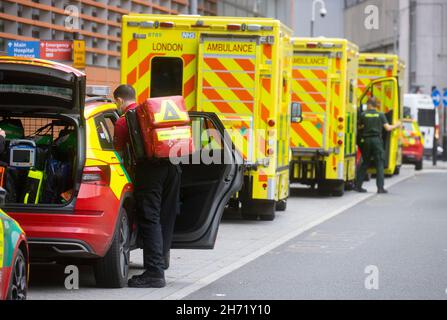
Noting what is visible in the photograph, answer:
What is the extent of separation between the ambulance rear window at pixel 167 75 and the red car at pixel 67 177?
6.17 meters

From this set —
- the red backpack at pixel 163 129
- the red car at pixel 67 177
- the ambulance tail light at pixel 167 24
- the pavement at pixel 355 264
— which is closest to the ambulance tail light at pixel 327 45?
the pavement at pixel 355 264

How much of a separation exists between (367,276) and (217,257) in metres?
2.28

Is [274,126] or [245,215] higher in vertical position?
[274,126]

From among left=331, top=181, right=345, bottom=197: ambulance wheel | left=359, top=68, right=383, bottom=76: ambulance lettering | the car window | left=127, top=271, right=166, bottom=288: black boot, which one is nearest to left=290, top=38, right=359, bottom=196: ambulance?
left=331, top=181, right=345, bottom=197: ambulance wheel

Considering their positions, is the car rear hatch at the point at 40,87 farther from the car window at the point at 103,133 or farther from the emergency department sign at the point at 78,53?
the emergency department sign at the point at 78,53

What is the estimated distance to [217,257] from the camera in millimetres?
13602

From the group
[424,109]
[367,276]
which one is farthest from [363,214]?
[424,109]

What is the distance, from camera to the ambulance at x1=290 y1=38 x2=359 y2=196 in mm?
23234

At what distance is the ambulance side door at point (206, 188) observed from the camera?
Answer: 11.4m

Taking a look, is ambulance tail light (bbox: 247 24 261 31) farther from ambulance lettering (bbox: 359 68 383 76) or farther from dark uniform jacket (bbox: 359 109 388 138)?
ambulance lettering (bbox: 359 68 383 76)

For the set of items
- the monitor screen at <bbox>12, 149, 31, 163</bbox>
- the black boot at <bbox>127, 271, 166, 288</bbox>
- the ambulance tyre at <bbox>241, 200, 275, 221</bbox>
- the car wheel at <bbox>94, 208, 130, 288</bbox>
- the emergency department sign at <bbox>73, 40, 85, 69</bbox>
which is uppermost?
the emergency department sign at <bbox>73, 40, 85, 69</bbox>

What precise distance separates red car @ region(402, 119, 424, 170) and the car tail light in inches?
1082

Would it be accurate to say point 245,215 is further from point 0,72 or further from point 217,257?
point 0,72

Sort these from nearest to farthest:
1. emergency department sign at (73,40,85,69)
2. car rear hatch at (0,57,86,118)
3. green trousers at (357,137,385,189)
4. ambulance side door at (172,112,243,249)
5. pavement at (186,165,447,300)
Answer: car rear hatch at (0,57,86,118), pavement at (186,165,447,300), ambulance side door at (172,112,243,249), emergency department sign at (73,40,85,69), green trousers at (357,137,385,189)
